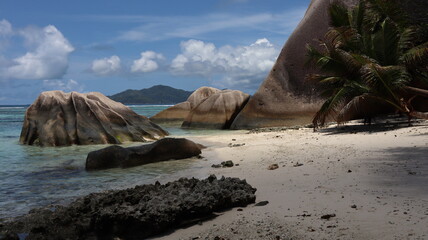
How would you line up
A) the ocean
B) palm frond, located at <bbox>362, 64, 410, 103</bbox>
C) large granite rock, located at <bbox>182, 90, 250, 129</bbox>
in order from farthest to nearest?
large granite rock, located at <bbox>182, 90, 250, 129</bbox> → palm frond, located at <bbox>362, 64, 410, 103</bbox> → the ocean

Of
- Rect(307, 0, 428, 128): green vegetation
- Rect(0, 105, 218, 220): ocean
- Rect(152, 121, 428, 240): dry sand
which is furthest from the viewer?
Rect(307, 0, 428, 128): green vegetation

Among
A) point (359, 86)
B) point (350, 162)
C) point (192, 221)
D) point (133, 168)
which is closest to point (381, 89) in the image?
point (359, 86)

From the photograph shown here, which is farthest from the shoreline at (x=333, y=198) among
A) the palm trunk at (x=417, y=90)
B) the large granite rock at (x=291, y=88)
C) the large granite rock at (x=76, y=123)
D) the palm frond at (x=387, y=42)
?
the large granite rock at (x=291, y=88)

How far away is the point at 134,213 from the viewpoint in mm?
3689

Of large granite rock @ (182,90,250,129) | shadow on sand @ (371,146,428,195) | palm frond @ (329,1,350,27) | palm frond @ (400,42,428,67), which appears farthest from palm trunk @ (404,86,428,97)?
large granite rock @ (182,90,250,129)

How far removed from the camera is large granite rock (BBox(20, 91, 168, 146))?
540 inches

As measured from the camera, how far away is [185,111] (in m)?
29.2

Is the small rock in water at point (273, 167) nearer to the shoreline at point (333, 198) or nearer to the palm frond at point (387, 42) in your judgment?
the shoreline at point (333, 198)

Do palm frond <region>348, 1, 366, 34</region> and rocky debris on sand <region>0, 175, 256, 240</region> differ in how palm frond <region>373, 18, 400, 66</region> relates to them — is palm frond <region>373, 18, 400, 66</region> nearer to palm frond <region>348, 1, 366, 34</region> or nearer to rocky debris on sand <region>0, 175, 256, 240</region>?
palm frond <region>348, 1, 366, 34</region>

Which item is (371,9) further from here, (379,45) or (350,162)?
(350,162)

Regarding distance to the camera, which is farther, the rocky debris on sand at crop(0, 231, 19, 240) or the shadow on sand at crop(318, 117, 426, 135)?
the shadow on sand at crop(318, 117, 426, 135)

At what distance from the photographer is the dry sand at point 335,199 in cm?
320

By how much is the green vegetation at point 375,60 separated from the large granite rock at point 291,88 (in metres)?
4.65

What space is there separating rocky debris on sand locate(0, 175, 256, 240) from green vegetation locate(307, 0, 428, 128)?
29.2 ft
